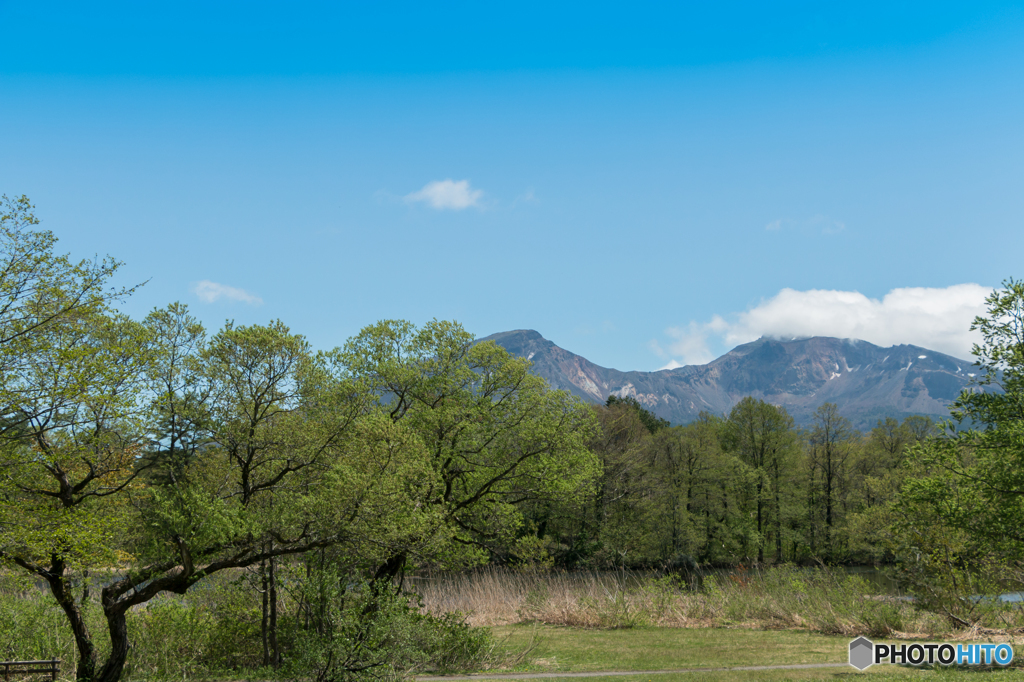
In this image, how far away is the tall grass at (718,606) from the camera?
1806cm

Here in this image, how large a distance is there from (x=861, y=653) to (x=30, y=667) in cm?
1796

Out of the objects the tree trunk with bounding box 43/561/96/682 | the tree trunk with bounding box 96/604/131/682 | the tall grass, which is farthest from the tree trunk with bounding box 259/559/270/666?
the tall grass

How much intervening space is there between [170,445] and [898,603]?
1986cm

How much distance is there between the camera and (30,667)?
555 inches

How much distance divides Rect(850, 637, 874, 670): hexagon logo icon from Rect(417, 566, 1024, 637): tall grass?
2003 mm

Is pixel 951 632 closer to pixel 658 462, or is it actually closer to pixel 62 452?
pixel 62 452

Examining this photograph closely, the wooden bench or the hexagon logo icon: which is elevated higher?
the wooden bench

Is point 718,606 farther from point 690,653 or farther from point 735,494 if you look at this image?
point 735,494

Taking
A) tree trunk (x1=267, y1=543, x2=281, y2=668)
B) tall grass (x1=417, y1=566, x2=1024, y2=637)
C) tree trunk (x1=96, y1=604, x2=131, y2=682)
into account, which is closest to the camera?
tree trunk (x1=96, y1=604, x2=131, y2=682)

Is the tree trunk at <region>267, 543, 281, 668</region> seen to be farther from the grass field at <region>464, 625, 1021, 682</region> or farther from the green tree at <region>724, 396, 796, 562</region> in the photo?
the green tree at <region>724, 396, 796, 562</region>

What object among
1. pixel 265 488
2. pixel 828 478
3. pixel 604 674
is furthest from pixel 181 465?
pixel 828 478

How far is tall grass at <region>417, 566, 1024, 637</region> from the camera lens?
18062 mm

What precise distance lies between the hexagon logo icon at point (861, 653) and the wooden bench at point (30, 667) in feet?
52.5

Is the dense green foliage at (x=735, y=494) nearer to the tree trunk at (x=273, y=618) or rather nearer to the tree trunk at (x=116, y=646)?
the tree trunk at (x=273, y=618)
